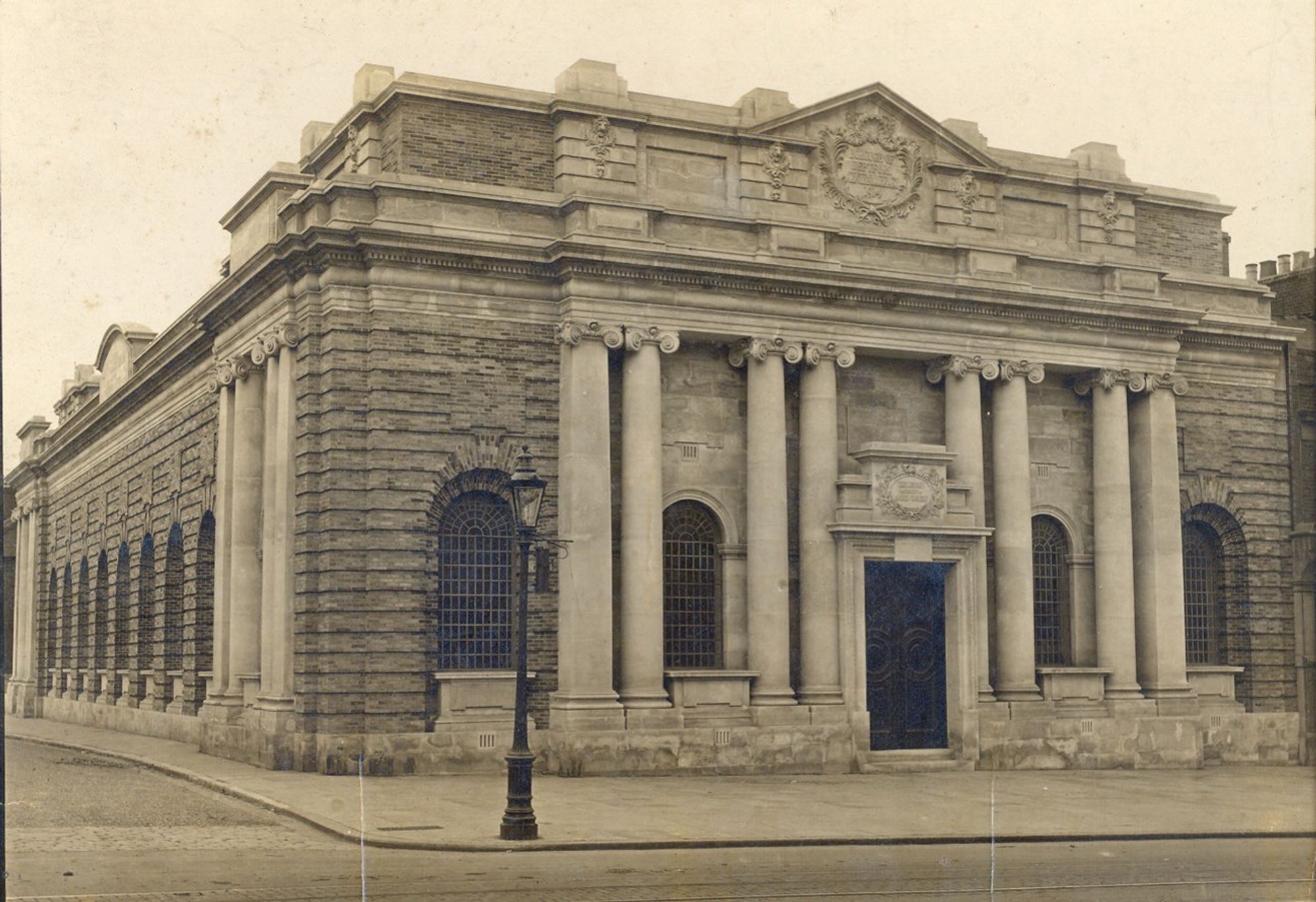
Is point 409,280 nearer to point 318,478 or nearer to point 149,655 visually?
point 318,478

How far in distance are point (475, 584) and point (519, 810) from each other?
9.59 m

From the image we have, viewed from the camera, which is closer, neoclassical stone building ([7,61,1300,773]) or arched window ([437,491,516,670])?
neoclassical stone building ([7,61,1300,773])

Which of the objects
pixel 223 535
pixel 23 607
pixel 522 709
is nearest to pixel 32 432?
pixel 23 607

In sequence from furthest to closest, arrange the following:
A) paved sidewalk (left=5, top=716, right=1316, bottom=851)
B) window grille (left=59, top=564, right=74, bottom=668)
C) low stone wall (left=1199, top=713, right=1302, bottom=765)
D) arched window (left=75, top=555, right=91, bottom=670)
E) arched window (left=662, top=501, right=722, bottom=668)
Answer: window grille (left=59, top=564, right=74, bottom=668)
arched window (left=75, top=555, right=91, bottom=670)
low stone wall (left=1199, top=713, right=1302, bottom=765)
arched window (left=662, top=501, right=722, bottom=668)
paved sidewalk (left=5, top=716, right=1316, bottom=851)

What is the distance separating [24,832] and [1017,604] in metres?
18.6

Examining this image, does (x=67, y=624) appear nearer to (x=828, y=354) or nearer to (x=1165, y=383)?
(x=828, y=354)

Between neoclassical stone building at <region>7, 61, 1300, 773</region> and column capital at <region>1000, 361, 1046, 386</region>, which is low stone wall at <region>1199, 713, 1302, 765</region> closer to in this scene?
neoclassical stone building at <region>7, 61, 1300, 773</region>

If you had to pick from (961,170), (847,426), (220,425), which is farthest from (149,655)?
(961,170)

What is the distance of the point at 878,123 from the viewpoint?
30453mm

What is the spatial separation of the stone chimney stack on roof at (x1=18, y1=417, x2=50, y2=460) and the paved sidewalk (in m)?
33.1

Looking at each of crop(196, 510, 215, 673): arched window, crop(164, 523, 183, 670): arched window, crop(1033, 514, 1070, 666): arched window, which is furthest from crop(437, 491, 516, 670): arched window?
crop(164, 523, 183, 670): arched window

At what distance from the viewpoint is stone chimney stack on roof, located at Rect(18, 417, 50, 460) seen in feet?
192

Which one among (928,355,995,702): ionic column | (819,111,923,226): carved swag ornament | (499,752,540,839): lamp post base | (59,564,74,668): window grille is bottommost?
(499,752,540,839): lamp post base

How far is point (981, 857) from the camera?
17.7 m
